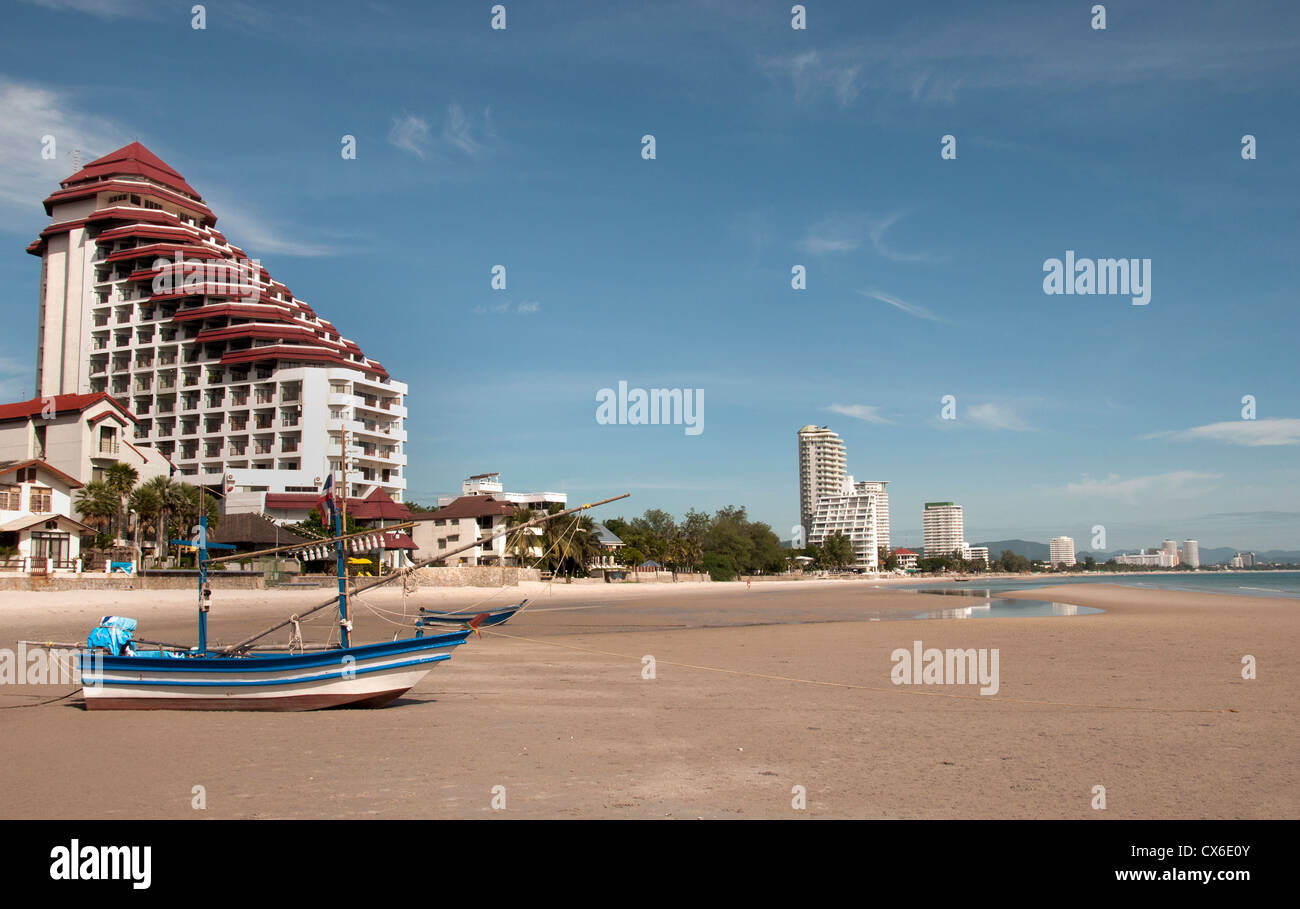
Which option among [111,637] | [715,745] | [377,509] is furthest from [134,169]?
[715,745]

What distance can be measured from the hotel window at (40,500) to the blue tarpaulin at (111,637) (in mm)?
46490

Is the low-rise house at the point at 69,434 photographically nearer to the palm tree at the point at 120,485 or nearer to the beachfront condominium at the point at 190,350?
the palm tree at the point at 120,485

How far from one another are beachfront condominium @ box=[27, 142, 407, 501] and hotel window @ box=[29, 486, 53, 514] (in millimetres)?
20106

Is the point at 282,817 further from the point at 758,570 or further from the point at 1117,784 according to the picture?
the point at 758,570

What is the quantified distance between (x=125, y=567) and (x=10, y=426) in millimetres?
28893

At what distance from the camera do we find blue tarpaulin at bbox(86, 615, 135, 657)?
14.7m

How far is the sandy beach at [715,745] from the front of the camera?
845 cm

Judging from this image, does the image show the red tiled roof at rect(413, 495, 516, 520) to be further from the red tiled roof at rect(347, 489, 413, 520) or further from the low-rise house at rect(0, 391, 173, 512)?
the low-rise house at rect(0, 391, 173, 512)

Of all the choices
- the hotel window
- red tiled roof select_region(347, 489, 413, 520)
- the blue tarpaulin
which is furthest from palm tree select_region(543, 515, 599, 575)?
the blue tarpaulin

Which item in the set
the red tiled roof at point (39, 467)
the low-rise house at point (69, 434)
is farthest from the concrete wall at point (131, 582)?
the low-rise house at point (69, 434)

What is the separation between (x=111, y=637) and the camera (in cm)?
1480

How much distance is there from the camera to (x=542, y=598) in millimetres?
58000

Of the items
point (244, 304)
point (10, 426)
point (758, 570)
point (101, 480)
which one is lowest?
point (758, 570)
